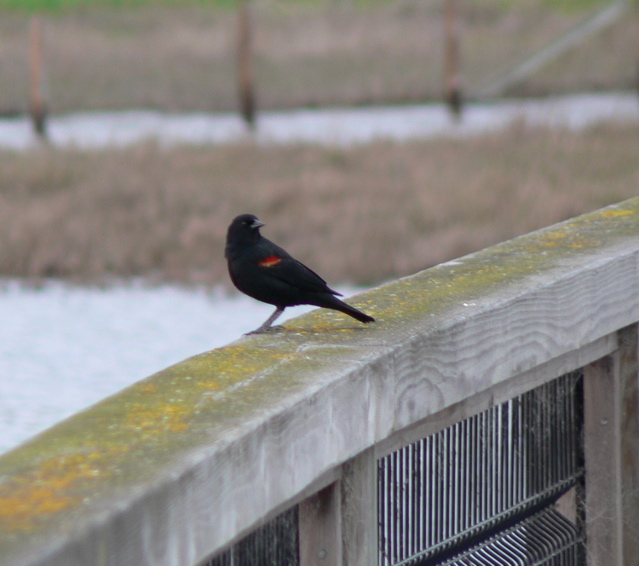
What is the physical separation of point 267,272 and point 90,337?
6.62m

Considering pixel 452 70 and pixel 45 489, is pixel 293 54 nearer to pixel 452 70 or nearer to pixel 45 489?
pixel 452 70

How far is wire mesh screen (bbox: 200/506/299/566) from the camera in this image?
5.92 ft

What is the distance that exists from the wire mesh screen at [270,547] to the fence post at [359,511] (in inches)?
3.7

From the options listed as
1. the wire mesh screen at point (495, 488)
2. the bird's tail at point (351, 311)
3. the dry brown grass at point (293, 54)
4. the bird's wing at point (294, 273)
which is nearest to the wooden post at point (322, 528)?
the wire mesh screen at point (495, 488)

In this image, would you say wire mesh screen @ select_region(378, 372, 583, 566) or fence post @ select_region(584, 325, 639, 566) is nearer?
wire mesh screen @ select_region(378, 372, 583, 566)

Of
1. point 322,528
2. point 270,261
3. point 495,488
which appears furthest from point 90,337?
point 322,528

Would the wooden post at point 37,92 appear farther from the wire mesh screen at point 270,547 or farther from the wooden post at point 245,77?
the wire mesh screen at point 270,547

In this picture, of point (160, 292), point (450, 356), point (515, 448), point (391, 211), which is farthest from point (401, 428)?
point (391, 211)

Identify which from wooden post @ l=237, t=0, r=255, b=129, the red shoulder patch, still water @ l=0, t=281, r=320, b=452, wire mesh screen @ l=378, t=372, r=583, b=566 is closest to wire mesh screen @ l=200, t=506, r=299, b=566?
wire mesh screen @ l=378, t=372, r=583, b=566

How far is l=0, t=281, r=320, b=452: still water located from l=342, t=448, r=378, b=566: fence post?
191 inches

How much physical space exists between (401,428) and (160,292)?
9.52 metres

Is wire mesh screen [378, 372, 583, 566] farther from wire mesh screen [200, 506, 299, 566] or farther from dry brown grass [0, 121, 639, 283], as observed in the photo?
dry brown grass [0, 121, 639, 283]

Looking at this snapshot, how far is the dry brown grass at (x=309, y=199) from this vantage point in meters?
11.9

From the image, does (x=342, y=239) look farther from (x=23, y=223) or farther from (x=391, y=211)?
(x=23, y=223)
